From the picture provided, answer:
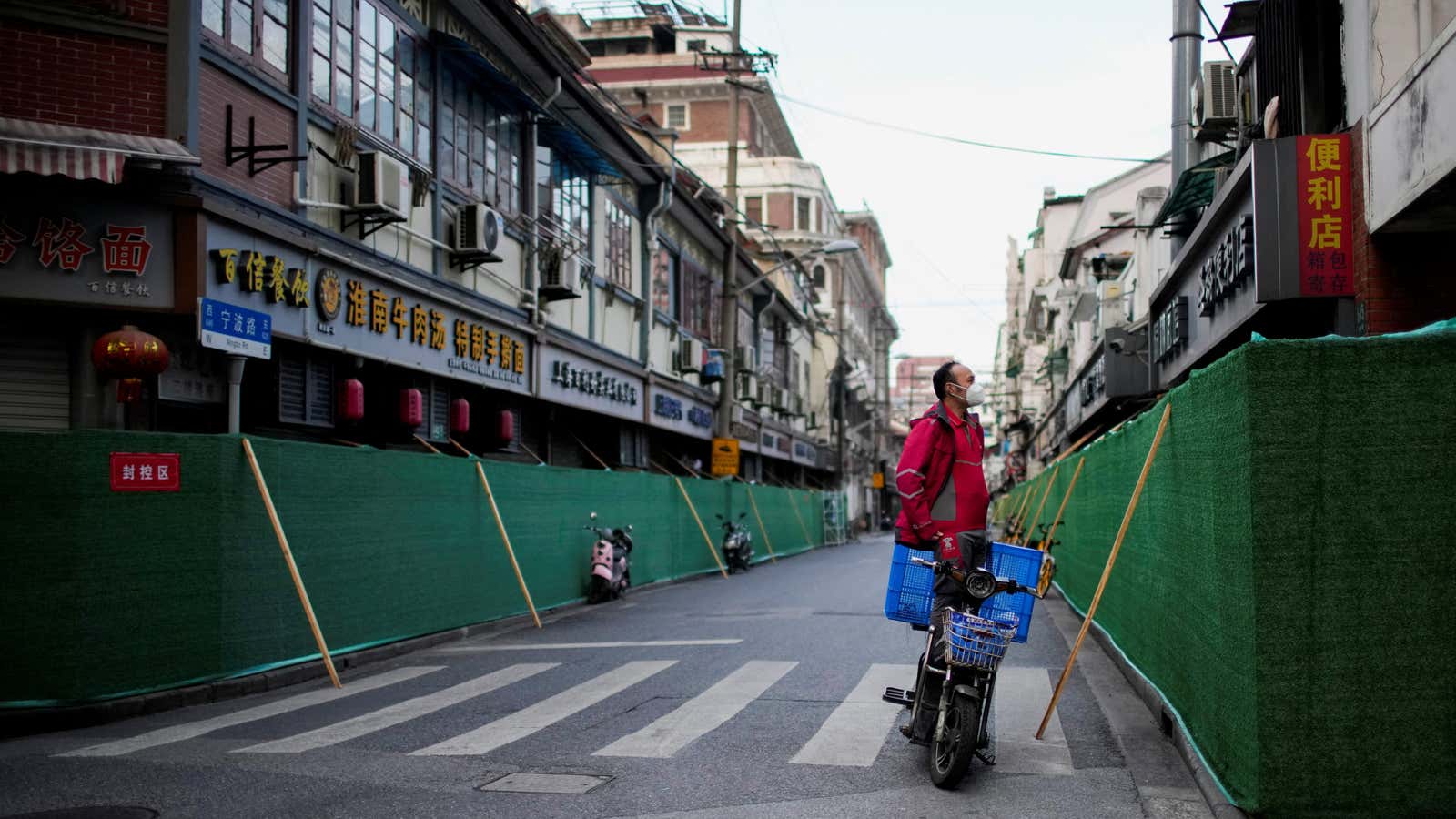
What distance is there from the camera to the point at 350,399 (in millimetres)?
14930

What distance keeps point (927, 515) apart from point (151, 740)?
192 inches

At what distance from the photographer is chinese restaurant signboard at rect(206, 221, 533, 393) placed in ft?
41.9

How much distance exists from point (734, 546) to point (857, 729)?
20.3 m

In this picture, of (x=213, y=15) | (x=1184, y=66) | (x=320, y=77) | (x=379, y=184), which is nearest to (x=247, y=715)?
(x=213, y=15)

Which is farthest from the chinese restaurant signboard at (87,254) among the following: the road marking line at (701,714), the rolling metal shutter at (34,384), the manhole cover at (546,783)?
the manhole cover at (546,783)

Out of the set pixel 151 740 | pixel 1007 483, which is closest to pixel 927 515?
pixel 151 740

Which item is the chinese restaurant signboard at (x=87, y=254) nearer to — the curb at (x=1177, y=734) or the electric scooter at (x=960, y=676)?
the electric scooter at (x=960, y=676)

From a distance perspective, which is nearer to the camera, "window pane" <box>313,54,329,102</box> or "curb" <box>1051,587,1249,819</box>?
"curb" <box>1051,587,1249,819</box>

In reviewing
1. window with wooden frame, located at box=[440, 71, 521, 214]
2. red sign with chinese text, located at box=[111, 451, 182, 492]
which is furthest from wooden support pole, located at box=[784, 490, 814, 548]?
red sign with chinese text, located at box=[111, 451, 182, 492]

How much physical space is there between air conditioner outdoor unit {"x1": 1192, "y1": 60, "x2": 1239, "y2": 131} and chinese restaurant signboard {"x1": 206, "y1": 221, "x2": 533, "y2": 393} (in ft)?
32.0

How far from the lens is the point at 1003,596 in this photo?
6488 mm

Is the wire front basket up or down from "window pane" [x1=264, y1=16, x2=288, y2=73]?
down

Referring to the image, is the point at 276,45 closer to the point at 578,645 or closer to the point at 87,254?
the point at 87,254

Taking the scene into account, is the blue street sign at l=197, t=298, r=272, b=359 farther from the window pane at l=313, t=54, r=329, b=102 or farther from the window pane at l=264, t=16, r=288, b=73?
the window pane at l=313, t=54, r=329, b=102
